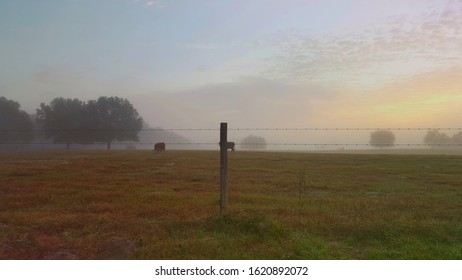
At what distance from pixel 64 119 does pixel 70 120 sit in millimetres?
1514

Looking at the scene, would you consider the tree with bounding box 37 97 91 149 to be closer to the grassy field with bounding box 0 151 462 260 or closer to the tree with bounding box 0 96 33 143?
the tree with bounding box 0 96 33 143

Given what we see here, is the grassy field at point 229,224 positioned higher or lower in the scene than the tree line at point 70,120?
lower

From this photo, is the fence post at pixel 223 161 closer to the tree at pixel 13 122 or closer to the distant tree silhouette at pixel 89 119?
the distant tree silhouette at pixel 89 119

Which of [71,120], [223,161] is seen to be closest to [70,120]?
[71,120]

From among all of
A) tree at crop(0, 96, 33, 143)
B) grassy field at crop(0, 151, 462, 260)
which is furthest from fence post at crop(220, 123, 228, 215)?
tree at crop(0, 96, 33, 143)

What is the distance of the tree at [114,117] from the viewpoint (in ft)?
312

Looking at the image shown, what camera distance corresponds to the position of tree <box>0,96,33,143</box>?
93.8m

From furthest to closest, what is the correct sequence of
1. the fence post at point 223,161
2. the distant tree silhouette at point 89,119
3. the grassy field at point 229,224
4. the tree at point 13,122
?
1. the tree at point 13,122
2. the distant tree silhouette at point 89,119
3. the fence post at point 223,161
4. the grassy field at point 229,224

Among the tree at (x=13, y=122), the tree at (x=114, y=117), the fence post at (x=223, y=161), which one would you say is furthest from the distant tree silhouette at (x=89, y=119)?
the fence post at (x=223, y=161)

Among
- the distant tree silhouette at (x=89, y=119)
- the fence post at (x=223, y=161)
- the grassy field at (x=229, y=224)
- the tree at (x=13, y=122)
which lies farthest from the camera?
the tree at (x=13, y=122)

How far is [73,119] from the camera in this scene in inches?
3752

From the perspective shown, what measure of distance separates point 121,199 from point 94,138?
239 ft

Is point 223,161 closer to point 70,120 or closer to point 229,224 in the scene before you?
point 229,224
